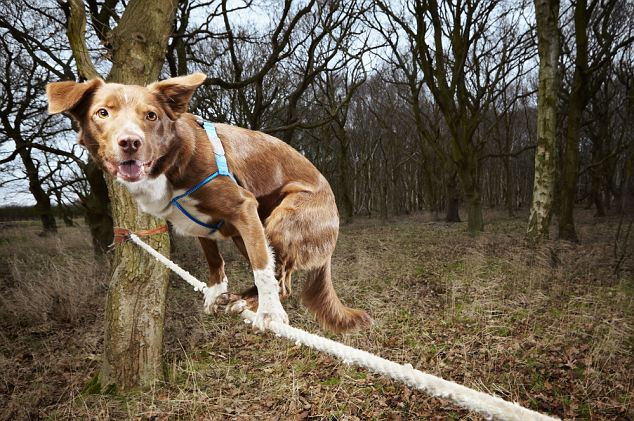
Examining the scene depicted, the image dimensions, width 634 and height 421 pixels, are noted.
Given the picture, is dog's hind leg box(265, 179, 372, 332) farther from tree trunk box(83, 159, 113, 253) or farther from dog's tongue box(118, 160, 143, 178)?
tree trunk box(83, 159, 113, 253)

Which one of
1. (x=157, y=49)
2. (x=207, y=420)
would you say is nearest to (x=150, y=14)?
(x=157, y=49)

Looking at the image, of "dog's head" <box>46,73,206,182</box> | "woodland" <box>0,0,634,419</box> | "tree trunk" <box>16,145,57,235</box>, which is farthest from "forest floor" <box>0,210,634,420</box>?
"tree trunk" <box>16,145,57,235</box>

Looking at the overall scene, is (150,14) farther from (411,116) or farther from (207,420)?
(411,116)

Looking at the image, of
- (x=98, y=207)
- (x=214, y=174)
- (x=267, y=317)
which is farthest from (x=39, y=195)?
(x=267, y=317)

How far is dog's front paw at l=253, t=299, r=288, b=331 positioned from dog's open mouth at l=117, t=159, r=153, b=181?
742mm

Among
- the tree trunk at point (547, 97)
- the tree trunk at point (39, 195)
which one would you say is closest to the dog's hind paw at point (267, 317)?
the tree trunk at point (547, 97)

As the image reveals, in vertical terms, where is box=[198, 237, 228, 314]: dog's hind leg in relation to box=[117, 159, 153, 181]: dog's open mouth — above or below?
below

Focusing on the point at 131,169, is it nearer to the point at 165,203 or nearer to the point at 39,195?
the point at 165,203

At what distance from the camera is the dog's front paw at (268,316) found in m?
1.56

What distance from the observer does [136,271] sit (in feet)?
13.0

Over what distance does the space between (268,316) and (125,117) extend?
992 millimetres

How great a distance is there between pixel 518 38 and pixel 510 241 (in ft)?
29.8

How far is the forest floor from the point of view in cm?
437

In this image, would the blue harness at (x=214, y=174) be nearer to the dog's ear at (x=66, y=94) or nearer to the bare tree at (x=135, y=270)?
the dog's ear at (x=66, y=94)
